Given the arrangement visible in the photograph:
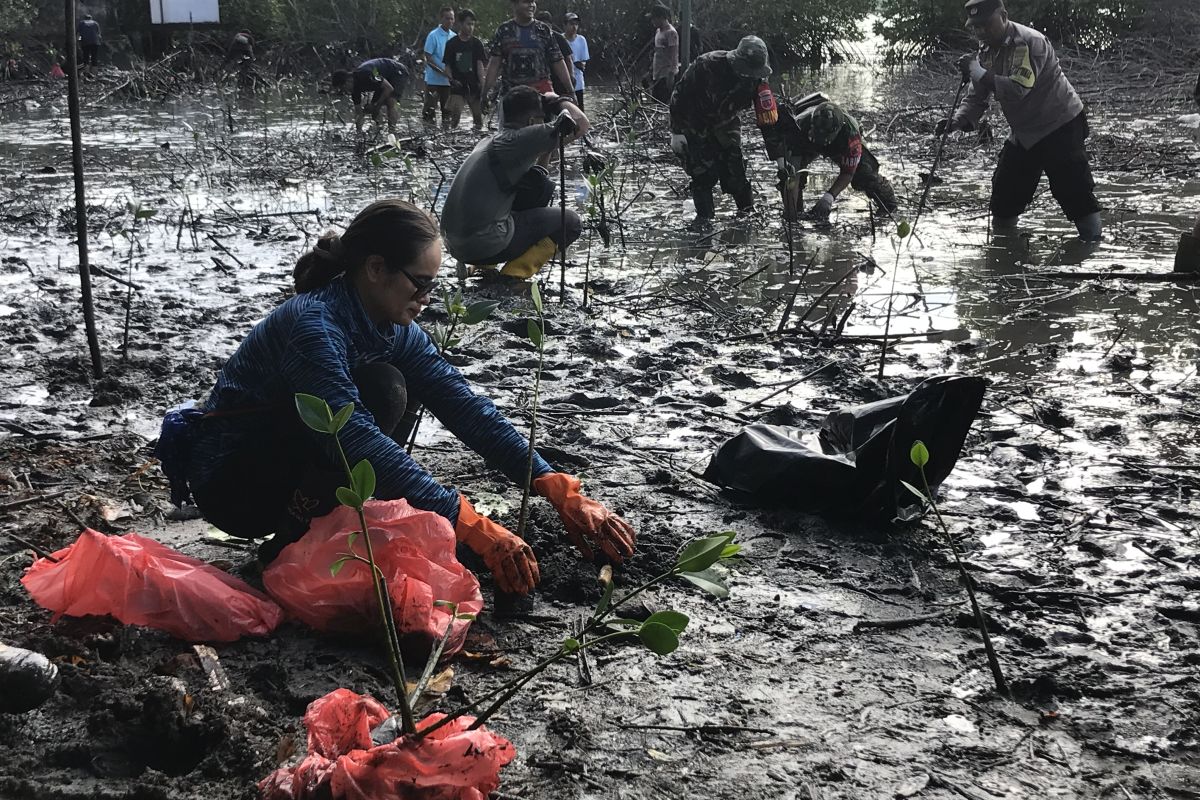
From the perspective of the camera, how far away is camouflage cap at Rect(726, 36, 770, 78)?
7.56 meters

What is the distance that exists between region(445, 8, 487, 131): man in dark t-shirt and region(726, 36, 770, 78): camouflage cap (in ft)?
20.6

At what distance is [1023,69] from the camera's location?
6.54 metres

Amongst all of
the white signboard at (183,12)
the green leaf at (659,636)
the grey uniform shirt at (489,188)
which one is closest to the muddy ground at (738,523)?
the grey uniform shirt at (489,188)

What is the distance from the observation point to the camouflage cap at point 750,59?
7557mm

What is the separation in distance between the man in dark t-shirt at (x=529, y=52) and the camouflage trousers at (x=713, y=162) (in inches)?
145

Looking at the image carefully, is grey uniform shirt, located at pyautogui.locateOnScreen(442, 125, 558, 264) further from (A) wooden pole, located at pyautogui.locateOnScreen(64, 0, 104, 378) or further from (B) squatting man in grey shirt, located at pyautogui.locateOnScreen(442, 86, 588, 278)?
(A) wooden pole, located at pyautogui.locateOnScreen(64, 0, 104, 378)

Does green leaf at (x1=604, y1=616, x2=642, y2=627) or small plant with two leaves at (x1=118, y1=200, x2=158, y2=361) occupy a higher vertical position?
small plant with two leaves at (x1=118, y1=200, x2=158, y2=361)

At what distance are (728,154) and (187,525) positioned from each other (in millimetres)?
5650

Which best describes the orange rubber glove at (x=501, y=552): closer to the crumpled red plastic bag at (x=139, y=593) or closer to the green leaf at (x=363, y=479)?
the crumpled red plastic bag at (x=139, y=593)

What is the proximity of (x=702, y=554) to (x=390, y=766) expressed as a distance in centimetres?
60

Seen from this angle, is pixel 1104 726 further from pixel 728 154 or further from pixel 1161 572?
pixel 728 154

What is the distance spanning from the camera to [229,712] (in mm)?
2119

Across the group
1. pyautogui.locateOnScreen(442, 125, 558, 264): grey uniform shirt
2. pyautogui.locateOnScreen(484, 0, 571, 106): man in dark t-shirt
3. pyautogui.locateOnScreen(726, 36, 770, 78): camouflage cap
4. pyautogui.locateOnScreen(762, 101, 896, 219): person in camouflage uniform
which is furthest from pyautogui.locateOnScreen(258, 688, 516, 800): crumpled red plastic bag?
pyautogui.locateOnScreen(484, 0, 571, 106): man in dark t-shirt

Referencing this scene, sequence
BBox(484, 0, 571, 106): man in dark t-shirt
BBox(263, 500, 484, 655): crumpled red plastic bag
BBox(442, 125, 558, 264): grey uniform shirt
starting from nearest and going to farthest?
BBox(263, 500, 484, 655): crumpled red plastic bag < BBox(442, 125, 558, 264): grey uniform shirt < BBox(484, 0, 571, 106): man in dark t-shirt
